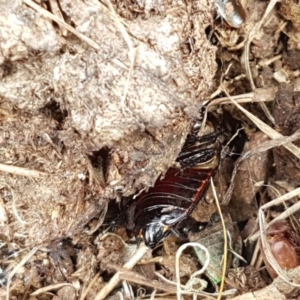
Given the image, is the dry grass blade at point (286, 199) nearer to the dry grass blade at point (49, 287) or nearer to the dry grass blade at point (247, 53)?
the dry grass blade at point (247, 53)

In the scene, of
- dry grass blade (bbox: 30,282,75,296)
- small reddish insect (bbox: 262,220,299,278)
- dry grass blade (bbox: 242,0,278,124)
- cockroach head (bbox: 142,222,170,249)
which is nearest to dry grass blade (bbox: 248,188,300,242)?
small reddish insect (bbox: 262,220,299,278)

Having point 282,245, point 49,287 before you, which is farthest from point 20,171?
point 282,245

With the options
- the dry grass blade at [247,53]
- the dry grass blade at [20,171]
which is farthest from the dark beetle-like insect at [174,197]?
the dry grass blade at [20,171]

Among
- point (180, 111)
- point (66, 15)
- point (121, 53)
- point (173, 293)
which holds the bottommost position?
point (173, 293)

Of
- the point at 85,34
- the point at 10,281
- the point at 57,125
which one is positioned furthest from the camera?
the point at 10,281

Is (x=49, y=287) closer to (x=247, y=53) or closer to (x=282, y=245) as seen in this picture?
(x=282, y=245)

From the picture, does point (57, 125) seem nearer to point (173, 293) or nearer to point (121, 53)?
point (121, 53)

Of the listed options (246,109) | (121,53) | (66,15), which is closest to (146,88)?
(121,53)
